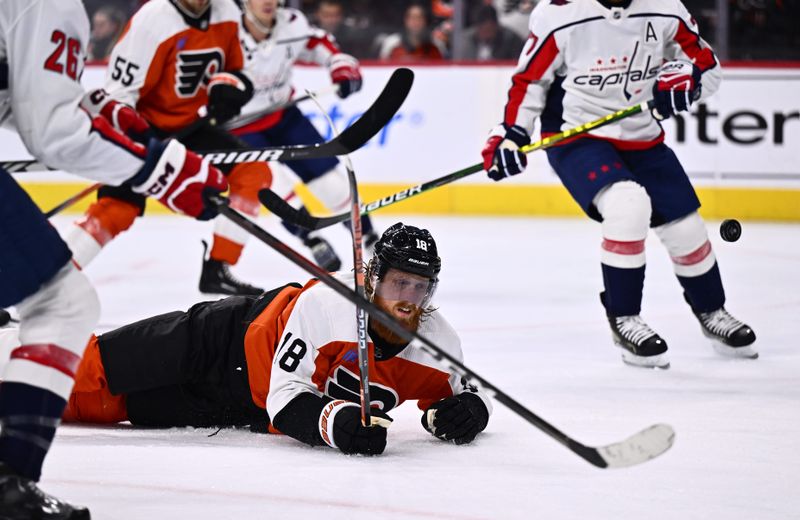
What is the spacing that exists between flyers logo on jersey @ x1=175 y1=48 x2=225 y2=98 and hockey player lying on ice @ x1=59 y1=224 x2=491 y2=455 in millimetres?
1817

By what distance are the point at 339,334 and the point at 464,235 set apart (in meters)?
3.77

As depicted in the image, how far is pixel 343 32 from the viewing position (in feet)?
23.0

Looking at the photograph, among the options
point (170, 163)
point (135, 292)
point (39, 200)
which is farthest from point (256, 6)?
point (170, 163)

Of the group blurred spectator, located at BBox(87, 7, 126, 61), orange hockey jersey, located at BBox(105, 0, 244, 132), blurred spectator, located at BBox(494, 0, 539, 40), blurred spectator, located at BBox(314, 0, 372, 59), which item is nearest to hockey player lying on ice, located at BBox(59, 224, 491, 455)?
orange hockey jersey, located at BBox(105, 0, 244, 132)

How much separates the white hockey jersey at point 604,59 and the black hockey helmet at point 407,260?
119 centimetres

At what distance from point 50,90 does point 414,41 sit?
17.0 ft

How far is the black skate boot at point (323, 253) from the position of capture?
4832 millimetres

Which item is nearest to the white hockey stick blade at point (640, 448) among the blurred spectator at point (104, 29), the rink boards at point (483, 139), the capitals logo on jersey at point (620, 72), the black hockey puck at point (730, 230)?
the black hockey puck at point (730, 230)

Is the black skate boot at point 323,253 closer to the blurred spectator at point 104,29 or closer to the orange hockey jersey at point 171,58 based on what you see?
the orange hockey jersey at point 171,58

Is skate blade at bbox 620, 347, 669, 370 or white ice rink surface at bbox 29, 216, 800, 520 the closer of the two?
white ice rink surface at bbox 29, 216, 800, 520

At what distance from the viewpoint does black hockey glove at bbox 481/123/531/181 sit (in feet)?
11.2

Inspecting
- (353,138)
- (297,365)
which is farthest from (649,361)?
(353,138)

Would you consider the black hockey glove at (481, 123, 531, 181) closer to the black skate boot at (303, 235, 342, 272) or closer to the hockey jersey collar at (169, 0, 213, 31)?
the hockey jersey collar at (169, 0, 213, 31)

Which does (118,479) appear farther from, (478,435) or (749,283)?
(749,283)
